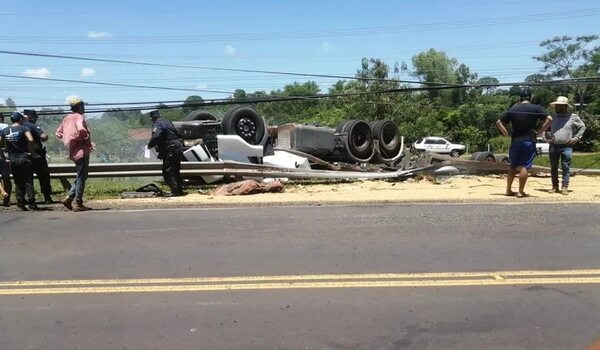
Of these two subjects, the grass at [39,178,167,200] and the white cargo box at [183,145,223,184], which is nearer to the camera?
the grass at [39,178,167,200]

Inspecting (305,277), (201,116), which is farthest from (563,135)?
(201,116)

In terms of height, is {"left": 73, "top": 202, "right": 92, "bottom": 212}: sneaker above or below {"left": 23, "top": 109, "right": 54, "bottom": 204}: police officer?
below

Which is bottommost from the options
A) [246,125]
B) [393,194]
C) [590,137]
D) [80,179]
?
[590,137]

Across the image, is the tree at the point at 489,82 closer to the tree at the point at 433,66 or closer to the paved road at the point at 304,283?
the paved road at the point at 304,283

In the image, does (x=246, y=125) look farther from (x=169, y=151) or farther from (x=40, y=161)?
(x=40, y=161)

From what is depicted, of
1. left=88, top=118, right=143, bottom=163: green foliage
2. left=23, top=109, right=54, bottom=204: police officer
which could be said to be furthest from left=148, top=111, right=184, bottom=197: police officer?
left=88, top=118, right=143, bottom=163: green foliage

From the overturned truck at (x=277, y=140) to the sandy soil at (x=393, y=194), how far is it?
5.61 ft

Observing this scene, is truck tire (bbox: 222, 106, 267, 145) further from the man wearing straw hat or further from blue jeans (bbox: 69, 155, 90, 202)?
the man wearing straw hat

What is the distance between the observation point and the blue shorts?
9.95 meters

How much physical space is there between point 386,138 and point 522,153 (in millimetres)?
7585

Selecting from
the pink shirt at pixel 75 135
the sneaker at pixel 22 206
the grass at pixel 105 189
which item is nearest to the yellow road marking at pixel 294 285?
the pink shirt at pixel 75 135

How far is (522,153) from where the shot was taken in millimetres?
10031

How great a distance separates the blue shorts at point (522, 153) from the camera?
9953 millimetres

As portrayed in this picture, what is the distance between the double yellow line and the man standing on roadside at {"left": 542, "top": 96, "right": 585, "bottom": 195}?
18.3 ft
